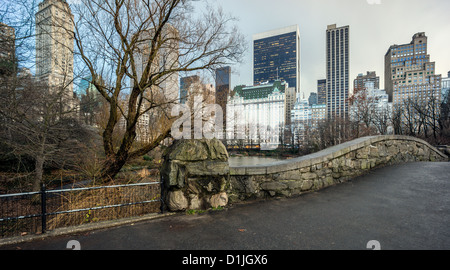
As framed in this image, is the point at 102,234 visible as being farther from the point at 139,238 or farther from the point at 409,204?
the point at 409,204

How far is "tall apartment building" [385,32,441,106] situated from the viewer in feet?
299

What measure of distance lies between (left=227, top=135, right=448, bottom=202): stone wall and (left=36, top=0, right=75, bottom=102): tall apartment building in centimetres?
684

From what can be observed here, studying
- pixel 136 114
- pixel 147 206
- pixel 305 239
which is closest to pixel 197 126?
pixel 136 114

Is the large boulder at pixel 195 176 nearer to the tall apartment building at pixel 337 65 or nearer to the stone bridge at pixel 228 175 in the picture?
the stone bridge at pixel 228 175

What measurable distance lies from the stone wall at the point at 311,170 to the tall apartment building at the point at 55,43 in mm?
6843

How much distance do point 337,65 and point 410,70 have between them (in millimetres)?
80327

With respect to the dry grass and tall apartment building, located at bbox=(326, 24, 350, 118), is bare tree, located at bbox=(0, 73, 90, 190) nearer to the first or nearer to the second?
the dry grass

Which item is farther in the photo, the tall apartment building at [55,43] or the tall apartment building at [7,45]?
the tall apartment building at [55,43]

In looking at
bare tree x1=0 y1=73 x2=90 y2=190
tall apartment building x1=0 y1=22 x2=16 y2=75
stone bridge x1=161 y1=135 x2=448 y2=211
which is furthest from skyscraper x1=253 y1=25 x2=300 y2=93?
tall apartment building x1=0 y1=22 x2=16 y2=75

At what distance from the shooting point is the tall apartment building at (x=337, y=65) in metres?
177

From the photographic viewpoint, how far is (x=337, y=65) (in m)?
186

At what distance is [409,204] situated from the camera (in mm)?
4211

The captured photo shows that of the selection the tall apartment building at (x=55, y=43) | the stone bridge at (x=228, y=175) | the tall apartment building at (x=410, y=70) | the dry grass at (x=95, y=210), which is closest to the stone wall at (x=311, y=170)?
the stone bridge at (x=228, y=175)

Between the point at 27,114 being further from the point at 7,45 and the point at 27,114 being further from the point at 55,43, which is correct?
the point at 55,43
